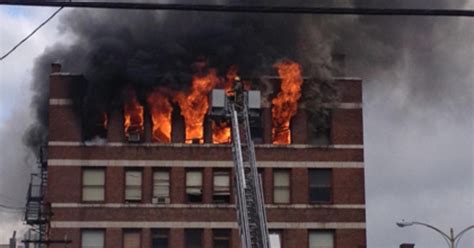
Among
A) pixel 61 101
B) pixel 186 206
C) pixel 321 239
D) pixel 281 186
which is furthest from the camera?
pixel 61 101

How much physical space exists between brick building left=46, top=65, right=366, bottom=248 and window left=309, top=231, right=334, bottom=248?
4 centimetres

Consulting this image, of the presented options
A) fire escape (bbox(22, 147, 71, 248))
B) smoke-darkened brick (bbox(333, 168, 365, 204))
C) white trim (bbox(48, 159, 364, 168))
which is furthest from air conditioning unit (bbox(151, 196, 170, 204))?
smoke-darkened brick (bbox(333, 168, 365, 204))

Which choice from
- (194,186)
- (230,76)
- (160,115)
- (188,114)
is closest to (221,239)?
(194,186)

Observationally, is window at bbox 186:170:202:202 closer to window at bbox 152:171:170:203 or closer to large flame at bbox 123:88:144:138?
window at bbox 152:171:170:203

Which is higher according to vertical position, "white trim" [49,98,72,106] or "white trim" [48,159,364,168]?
"white trim" [49,98,72,106]

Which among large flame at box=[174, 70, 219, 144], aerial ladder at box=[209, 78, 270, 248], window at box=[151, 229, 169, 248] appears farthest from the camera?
large flame at box=[174, 70, 219, 144]

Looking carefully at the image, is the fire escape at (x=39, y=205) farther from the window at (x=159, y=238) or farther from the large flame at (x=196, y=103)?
the large flame at (x=196, y=103)

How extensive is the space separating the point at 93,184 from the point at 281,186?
26.1ft

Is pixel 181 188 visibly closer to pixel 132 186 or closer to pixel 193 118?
pixel 132 186

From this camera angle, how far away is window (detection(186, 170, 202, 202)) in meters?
41.8

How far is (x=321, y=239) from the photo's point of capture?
41750mm

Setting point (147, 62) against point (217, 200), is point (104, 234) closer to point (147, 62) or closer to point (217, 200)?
point (217, 200)

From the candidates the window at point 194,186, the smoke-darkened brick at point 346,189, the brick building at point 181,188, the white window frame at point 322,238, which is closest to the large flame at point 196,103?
the brick building at point 181,188

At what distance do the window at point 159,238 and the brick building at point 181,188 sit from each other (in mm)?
42
